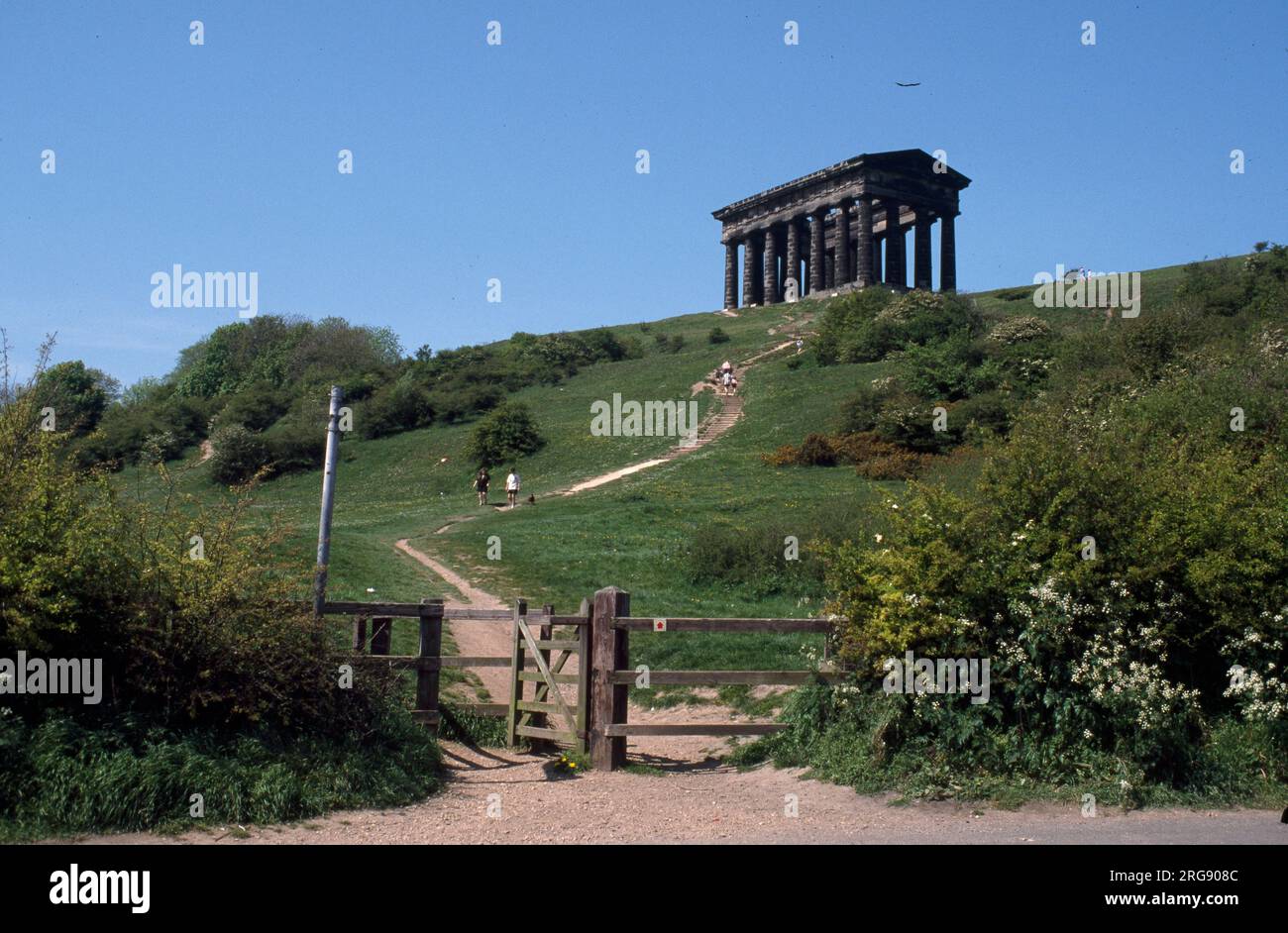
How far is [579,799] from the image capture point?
10.6m

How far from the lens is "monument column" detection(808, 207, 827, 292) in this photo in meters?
102

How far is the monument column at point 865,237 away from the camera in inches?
3775

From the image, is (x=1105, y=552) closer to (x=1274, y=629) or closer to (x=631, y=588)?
(x=1274, y=629)

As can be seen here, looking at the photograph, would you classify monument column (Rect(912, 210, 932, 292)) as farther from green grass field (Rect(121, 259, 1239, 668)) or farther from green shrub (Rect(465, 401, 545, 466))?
green shrub (Rect(465, 401, 545, 466))

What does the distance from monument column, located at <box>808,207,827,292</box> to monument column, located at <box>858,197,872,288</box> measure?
626 centimetres

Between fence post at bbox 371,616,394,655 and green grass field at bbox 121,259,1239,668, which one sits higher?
green grass field at bbox 121,259,1239,668

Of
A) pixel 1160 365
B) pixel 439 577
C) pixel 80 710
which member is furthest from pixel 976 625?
pixel 1160 365

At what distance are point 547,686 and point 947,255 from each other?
96.1 meters

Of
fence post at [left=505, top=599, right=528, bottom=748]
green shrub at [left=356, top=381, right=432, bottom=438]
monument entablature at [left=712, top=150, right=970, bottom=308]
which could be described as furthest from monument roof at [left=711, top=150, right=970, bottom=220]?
fence post at [left=505, top=599, right=528, bottom=748]

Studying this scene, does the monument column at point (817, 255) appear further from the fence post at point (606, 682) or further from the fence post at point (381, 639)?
the fence post at point (381, 639)

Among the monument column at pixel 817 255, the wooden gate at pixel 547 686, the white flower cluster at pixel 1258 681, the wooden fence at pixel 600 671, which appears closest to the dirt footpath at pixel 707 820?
the wooden fence at pixel 600 671

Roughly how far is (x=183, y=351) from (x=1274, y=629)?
115m

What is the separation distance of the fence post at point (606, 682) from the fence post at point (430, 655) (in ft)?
5.67

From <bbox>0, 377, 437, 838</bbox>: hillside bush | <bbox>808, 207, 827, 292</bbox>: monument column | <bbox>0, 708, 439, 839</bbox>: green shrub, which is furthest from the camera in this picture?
<bbox>808, 207, 827, 292</bbox>: monument column
